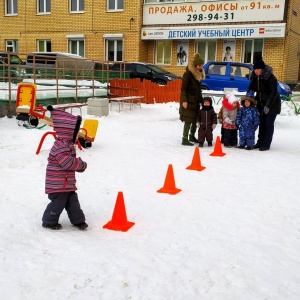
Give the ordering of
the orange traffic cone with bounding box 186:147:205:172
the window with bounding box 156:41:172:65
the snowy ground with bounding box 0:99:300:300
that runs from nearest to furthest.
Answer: the snowy ground with bounding box 0:99:300:300 < the orange traffic cone with bounding box 186:147:205:172 < the window with bounding box 156:41:172:65

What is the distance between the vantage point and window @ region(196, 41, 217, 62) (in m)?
23.3

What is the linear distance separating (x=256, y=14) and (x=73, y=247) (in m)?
20.2

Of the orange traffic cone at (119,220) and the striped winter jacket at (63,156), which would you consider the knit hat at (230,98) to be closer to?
the orange traffic cone at (119,220)

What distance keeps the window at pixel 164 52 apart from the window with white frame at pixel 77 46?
5027mm

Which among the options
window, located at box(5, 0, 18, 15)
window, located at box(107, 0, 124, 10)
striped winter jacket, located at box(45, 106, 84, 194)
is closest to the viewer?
striped winter jacket, located at box(45, 106, 84, 194)

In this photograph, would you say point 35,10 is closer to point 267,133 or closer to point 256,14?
point 256,14

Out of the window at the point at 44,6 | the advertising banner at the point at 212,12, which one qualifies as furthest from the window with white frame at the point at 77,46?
the advertising banner at the point at 212,12

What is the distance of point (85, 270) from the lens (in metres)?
3.11

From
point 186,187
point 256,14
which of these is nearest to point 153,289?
point 186,187

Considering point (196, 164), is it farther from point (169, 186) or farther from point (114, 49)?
point (114, 49)

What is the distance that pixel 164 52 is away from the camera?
24656mm

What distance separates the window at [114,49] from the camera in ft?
82.6

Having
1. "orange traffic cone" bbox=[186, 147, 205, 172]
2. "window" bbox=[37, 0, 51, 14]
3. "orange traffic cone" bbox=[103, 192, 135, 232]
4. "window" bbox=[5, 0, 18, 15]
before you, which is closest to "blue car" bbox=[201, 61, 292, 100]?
"orange traffic cone" bbox=[186, 147, 205, 172]

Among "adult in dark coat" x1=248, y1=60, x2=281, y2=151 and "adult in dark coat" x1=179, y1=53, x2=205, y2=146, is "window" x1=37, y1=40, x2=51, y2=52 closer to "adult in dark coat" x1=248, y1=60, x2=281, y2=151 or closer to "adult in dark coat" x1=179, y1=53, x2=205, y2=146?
"adult in dark coat" x1=179, y1=53, x2=205, y2=146
